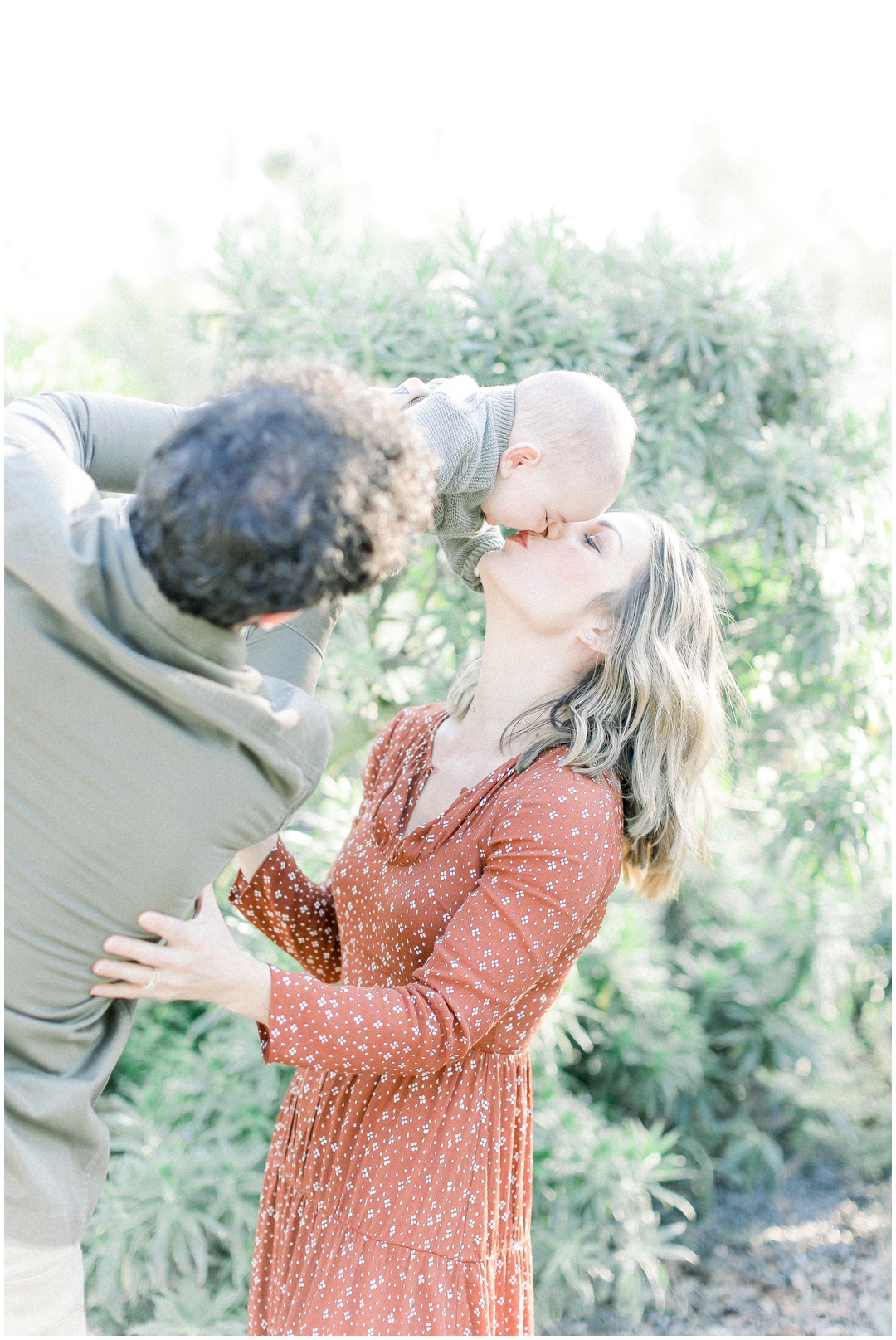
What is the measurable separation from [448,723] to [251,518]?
3.21ft

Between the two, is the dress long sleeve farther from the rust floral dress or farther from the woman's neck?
the woman's neck

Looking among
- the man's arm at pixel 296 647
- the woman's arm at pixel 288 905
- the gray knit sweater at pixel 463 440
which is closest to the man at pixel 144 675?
the man's arm at pixel 296 647

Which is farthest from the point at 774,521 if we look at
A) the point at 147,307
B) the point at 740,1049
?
the point at 147,307

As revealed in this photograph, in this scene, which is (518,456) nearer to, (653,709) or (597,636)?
(597,636)

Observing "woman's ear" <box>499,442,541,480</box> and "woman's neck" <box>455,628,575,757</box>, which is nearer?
"woman's ear" <box>499,442,541,480</box>

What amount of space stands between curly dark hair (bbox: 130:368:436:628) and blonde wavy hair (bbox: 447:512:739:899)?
0.70 meters

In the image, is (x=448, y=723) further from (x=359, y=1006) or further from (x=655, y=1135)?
(x=655, y=1135)

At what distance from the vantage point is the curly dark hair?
91 centimetres

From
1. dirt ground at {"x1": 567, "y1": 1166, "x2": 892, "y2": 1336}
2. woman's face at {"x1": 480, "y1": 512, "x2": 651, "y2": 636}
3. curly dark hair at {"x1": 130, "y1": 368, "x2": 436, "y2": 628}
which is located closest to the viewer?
curly dark hair at {"x1": 130, "y1": 368, "x2": 436, "y2": 628}

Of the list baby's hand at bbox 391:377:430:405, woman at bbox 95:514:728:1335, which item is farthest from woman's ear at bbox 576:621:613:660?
baby's hand at bbox 391:377:430:405

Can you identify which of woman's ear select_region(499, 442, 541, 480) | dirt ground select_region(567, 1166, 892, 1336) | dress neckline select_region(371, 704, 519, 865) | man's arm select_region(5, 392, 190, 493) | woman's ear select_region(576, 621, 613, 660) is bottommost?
dirt ground select_region(567, 1166, 892, 1336)

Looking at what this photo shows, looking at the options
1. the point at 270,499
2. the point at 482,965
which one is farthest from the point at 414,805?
the point at 270,499

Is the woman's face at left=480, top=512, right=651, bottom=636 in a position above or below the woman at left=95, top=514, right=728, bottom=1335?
above

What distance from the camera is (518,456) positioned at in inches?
60.3
